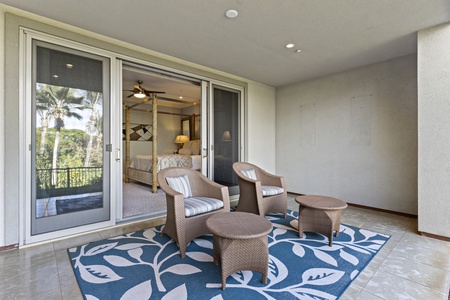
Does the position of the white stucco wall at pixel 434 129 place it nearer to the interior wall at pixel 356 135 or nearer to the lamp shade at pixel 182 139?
the interior wall at pixel 356 135

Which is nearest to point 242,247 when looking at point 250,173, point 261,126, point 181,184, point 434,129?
point 181,184

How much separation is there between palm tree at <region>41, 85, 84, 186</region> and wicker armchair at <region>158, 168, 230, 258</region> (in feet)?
4.37

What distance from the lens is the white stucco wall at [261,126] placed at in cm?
508

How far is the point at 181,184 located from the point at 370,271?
2225 mm

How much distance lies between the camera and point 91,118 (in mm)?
2961

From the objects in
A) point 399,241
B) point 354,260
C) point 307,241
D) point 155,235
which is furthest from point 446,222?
point 155,235

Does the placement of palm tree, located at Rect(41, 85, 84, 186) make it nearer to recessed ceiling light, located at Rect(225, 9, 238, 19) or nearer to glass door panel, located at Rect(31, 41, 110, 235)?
glass door panel, located at Rect(31, 41, 110, 235)

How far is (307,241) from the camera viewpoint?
8.63 feet

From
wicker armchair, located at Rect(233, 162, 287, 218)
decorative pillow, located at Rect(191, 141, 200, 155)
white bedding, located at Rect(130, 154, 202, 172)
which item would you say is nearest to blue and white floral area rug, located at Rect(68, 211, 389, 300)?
wicker armchair, located at Rect(233, 162, 287, 218)

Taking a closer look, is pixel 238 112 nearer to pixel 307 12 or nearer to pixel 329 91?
pixel 329 91

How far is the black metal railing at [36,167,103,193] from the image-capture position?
104 inches

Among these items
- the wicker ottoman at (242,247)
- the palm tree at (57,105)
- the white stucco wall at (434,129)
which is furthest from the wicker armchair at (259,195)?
the palm tree at (57,105)

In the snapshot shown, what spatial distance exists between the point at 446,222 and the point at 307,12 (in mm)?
3076

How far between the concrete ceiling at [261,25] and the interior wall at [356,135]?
1.89 ft
